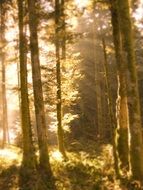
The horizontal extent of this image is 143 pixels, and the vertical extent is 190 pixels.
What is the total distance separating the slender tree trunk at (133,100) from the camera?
11523 millimetres

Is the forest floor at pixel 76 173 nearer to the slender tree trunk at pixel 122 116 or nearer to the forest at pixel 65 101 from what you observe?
the forest at pixel 65 101

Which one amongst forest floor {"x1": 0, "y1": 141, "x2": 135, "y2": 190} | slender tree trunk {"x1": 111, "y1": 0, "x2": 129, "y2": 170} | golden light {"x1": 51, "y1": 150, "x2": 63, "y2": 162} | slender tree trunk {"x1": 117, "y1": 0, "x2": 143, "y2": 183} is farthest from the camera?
golden light {"x1": 51, "y1": 150, "x2": 63, "y2": 162}

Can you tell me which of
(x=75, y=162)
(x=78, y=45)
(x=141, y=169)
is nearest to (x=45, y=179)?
(x=75, y=162)

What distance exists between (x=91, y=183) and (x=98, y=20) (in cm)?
2256

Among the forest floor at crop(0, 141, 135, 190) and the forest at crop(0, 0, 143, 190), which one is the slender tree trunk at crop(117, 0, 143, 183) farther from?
the forest floor at crop(0, 141, 135, 190)

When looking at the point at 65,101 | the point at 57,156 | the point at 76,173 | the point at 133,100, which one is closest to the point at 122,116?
the point at 133,100

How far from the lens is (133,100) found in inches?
454

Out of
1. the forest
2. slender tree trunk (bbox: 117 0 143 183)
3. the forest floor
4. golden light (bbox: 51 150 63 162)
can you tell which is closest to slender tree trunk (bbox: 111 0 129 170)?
the forest

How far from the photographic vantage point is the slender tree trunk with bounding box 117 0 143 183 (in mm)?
11523

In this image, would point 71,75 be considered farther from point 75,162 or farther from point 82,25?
point 82,25

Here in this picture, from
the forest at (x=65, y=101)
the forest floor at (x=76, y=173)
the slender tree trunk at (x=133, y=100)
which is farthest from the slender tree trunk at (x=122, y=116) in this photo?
the slender tree trunk at (x=133, y=100)

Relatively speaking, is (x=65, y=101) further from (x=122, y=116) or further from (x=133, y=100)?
(x=133, y=100)

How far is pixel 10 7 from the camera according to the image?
2116 centimetres

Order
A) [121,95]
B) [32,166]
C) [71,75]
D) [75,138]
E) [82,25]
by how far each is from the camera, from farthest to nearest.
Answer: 1. [82,25]
2. [75,138]
3. [71,75]
4. [32,166]
5. [121,95]
